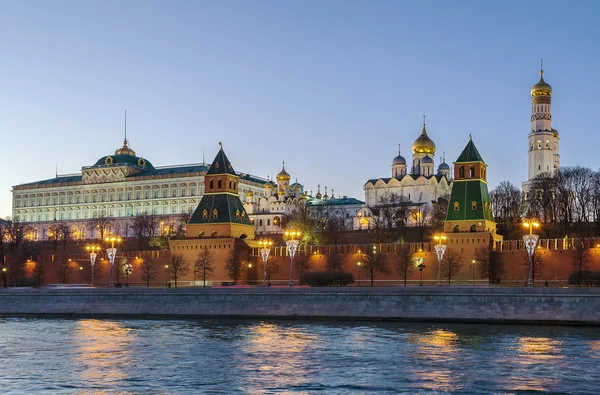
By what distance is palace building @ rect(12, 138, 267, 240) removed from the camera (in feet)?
437

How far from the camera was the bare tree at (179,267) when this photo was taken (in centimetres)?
6694

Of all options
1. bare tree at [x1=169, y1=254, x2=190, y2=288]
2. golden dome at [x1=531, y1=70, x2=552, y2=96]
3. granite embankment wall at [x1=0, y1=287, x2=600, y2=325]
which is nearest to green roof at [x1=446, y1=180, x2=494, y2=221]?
granite embankment wall at [x1=0, y1=287, x2=600, y2=325]

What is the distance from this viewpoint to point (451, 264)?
6069cm

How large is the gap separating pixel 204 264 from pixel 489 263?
20.3 m

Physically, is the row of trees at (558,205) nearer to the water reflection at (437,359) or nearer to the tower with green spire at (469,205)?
the tower with green spire at (469,205)

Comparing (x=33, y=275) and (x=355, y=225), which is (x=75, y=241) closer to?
(x=355, y=225)

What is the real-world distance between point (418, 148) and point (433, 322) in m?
70.9

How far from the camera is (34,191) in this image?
A: 146 meters

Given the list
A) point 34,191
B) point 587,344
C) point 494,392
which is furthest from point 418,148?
point 494,392

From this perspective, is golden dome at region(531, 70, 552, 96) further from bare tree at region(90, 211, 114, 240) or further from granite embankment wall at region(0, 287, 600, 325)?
granite embankment wall at region(0, 287, 600, 325)

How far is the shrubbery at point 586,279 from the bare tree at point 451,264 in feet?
26.4

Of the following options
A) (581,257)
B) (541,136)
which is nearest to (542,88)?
(541,136)

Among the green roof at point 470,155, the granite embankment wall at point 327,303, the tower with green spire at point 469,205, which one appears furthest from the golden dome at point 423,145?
the granite embankment wall at point 327,303

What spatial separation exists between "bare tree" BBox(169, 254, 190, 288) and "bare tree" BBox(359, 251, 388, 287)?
1334 cm
